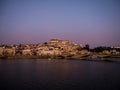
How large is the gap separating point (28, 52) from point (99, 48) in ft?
57.5

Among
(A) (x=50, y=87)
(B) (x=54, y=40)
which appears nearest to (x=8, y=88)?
(A) (x=50, y=87)

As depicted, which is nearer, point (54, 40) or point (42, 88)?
point (42, 88)

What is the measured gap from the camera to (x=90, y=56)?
47.8m

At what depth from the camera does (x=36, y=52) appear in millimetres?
47812

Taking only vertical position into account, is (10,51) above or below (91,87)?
above

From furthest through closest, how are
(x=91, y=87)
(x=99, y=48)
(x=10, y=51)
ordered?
(x=99, y=48), (x=10, y=51), (x=91, y=87)

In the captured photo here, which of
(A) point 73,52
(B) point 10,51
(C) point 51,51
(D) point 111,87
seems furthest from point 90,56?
(D) point 111,87

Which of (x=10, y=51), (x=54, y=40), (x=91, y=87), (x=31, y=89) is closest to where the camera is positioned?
(x=31, y=89)

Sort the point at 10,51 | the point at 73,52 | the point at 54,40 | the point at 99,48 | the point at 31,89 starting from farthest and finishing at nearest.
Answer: the point at 54,40
the point at 99,48
the point at 73,52
the point at 10,51
the point at 31,89

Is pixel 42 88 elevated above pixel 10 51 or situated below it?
below

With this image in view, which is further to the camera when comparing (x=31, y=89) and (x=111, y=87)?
(x=111, y=87)

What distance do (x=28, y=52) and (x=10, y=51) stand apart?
336 cm

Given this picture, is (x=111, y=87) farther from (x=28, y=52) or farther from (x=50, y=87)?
(x=28, y=52)

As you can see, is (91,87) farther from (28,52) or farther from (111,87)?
(28,52)
